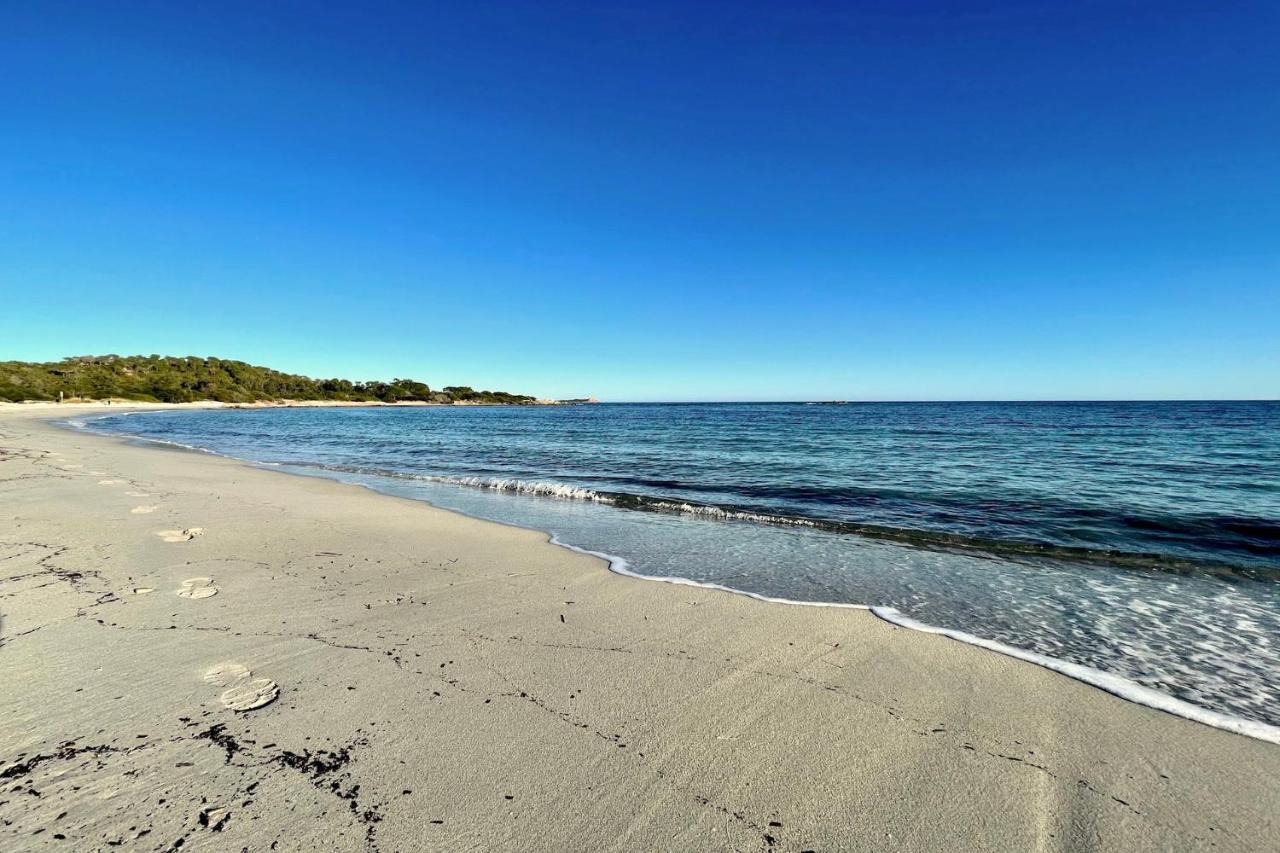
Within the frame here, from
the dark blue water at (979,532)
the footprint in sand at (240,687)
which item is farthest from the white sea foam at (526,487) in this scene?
the footprint in sand at (240,687)

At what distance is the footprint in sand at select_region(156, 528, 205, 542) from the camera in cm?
743

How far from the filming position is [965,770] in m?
2.96

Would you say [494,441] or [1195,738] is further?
[494,441]

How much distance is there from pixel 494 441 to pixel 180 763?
29487mm

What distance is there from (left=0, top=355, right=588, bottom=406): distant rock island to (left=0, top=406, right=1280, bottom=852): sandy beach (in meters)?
90.3

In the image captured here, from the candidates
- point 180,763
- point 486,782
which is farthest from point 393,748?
point 180,763

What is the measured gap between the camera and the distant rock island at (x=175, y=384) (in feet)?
245

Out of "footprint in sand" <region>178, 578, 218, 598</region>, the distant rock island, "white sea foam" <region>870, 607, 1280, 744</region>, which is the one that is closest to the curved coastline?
"white sea foam" <region>870, 607, 1280, 744</region>

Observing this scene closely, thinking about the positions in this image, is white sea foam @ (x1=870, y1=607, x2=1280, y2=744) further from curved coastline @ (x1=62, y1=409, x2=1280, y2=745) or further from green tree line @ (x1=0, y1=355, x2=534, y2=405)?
green tree line @ (x1=0, y1=355, x2=534, y2=405)

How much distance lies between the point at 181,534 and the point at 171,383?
11410 centimetres

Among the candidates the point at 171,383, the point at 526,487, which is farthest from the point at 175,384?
the point at 526,487

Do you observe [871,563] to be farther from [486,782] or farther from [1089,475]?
[1089,475]

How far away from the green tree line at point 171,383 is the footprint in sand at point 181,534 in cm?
8599

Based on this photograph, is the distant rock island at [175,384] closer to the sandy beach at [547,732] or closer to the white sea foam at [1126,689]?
the sandy beach at [547,732]
